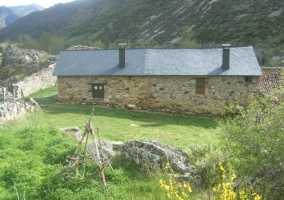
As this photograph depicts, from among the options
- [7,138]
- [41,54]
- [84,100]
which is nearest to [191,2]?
[41,54]

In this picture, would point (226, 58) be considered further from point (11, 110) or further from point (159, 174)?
point (159, 174)

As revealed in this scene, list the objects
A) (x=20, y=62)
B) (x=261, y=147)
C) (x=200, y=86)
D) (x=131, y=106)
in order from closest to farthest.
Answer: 1. (x=261, y=147)
2. (x=200, y=86)
3. (x=131, y=106)
4. (x=20, y=62)

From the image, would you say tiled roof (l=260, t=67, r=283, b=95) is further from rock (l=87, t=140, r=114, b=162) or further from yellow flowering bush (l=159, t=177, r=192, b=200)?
yellow flowering bush (l=159, t=177, r=192, b=200)

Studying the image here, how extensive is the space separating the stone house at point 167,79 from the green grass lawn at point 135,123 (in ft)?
2.94

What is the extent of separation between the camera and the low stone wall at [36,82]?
2669 centimetres

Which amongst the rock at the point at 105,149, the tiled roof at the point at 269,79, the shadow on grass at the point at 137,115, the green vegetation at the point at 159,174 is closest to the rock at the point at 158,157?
the green vegetation at the point at 159,174

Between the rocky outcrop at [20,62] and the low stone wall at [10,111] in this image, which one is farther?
the rocky outcrop at [20,62]

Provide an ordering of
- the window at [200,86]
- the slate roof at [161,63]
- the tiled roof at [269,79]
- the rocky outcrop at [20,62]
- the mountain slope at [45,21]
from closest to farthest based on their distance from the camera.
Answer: the window at [200,86] → the slate roof at [161,63] → the tiled roof at [269,79] → the rocky outcrop at [20,62] → the mountain slope at [45,21]

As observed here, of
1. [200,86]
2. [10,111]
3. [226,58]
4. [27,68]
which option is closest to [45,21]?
[27,68]

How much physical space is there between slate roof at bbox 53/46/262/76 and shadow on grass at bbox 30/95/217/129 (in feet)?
7.98

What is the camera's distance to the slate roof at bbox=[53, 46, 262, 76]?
22.5 metres

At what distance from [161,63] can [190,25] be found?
119ft

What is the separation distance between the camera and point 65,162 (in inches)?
416

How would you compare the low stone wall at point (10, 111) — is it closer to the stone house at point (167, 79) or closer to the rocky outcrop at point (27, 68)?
the stone house at point (167, 79)
